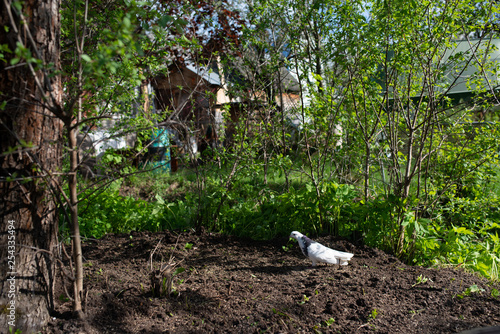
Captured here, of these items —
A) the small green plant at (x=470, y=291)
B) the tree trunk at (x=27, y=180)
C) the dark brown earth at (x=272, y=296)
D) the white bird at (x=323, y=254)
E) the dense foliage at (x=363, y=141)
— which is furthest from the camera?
the dense foliage at (x=363, y=141)

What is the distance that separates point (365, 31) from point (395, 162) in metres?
1.37

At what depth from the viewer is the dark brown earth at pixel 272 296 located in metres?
2.28

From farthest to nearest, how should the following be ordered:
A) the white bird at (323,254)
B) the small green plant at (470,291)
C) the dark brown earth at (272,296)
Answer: the white bird at (323,254)
the small green plant at (470,291)
the dark brown earth at (272,296)

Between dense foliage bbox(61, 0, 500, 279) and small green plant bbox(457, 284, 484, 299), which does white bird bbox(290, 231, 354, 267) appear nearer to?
dense foliage bbox(61, 0, 500, 279)

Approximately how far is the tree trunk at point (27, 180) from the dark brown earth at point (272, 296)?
0.25 meters

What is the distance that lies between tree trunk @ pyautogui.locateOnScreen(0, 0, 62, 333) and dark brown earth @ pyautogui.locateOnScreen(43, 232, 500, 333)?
9.7 inches

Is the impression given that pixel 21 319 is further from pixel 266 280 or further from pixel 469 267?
pixel 469 267

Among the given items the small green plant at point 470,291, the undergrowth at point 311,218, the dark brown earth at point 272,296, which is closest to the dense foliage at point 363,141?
the undergrowth at point 311,218

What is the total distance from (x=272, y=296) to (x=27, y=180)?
6.05 ft

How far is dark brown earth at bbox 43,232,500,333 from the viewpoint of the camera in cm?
228

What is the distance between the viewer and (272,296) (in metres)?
2.64

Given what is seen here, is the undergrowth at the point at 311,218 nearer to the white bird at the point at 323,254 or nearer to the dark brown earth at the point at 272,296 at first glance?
the dark brown earth at the point at 272,296

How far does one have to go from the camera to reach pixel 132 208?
14.0ft

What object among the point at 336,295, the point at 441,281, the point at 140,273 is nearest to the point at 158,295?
the point at 140,273
